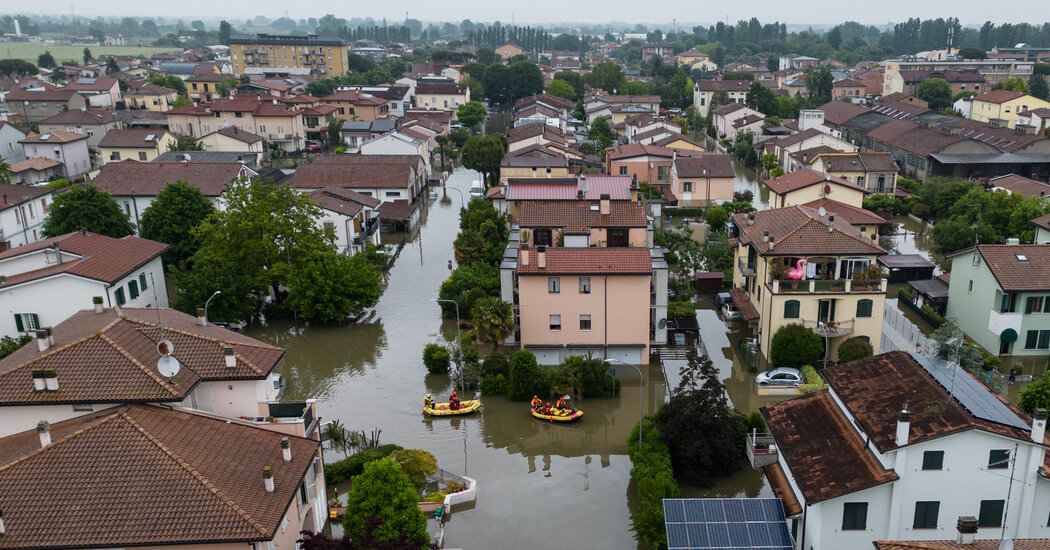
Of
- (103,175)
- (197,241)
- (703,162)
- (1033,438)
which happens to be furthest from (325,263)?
(703,162)

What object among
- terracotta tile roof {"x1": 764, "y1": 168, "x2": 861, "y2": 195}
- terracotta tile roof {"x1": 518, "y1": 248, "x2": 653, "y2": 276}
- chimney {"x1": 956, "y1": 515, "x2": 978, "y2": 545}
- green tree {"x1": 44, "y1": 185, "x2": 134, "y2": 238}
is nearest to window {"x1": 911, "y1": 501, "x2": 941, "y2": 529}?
chimney {"x1": 956, "y1": 515, "x2": 978, "y2": 545}

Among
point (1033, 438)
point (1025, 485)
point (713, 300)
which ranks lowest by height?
point (713, 300)

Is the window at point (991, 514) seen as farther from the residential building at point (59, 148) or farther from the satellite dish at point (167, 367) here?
the residential building at point (59, 148)

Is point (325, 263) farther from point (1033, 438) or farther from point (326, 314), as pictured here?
point (1033, 438)

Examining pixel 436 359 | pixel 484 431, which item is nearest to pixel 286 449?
pixel 484 431

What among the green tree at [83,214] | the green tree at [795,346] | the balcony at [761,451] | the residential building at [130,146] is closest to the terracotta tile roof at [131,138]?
the residential building at [130,146]
